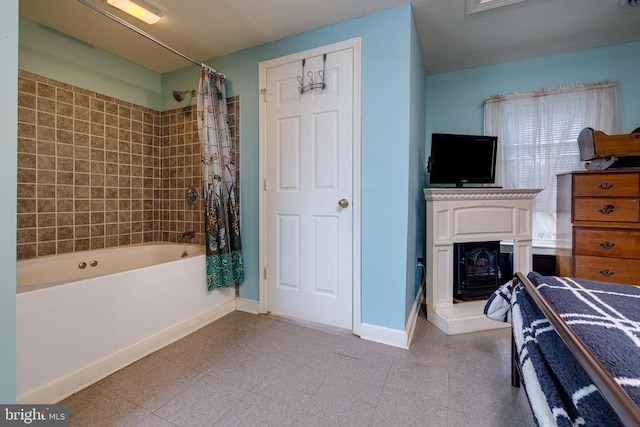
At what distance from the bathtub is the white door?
0.65 m

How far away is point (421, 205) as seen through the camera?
8.36 feet

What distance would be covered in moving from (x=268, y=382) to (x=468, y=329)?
153 centimetres

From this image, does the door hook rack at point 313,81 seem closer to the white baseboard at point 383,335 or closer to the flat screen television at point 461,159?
the flat screen television at point 461,159

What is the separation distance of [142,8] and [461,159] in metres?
2.71

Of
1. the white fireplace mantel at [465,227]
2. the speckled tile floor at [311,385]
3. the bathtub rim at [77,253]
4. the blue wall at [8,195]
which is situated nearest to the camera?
the blue wall at [8,195]

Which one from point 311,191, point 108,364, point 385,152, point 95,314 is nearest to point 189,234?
point 95,314

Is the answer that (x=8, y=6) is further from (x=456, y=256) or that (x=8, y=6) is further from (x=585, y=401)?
(x=456, y=256)

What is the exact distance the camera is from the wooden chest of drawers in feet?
6.70

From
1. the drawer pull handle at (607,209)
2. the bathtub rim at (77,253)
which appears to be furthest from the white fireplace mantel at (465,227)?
the bathtub rim at (77,253)

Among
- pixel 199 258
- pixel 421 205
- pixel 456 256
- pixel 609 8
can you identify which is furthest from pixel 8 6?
pixel 609 8

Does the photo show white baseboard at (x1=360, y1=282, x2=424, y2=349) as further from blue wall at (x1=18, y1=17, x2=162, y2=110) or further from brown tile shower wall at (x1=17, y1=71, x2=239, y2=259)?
blue wall at (x1=18, y1=17, x2=162, y2=110)

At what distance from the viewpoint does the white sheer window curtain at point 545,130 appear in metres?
2.38

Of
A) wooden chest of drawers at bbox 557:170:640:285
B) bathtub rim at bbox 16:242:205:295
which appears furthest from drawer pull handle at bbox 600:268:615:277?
Result: bathtub rim at bbox 16:242:205:295

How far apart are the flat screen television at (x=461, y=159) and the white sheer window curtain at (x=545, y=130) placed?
374 millimetres
